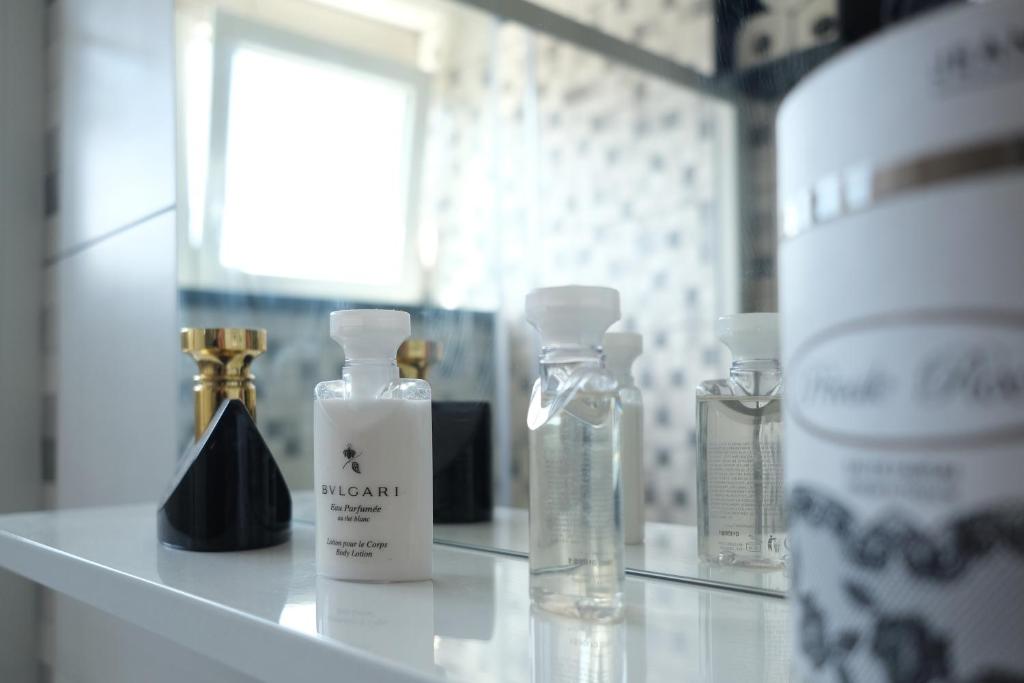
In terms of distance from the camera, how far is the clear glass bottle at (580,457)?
0.41 meters

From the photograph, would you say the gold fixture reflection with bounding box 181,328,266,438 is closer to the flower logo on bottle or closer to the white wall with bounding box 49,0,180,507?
the flower logo on bottle

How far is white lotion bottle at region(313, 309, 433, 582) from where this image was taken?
482 millimetres

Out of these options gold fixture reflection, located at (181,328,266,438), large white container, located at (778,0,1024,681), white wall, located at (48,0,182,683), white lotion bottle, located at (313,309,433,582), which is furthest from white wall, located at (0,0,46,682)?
large white container, located at (778,0,1024,681)

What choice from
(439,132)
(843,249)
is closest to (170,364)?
(439,132)

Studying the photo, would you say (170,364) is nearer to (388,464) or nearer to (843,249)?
(388,464)

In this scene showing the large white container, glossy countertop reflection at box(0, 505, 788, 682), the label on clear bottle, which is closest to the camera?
the large white container

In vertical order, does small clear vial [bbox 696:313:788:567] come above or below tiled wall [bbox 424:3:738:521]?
below

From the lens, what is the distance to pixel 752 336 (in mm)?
A: 502

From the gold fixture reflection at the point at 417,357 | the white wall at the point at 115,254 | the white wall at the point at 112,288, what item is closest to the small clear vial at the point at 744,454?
the gold fixture reflection at the point at 417,357

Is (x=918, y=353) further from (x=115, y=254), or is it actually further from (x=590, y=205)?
(x=115, y=254)

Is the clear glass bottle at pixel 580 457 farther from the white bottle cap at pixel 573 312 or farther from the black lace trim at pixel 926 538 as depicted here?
the black lace trim at pixel 926 538

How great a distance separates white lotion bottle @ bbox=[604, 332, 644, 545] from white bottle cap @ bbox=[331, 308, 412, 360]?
0.14 metres

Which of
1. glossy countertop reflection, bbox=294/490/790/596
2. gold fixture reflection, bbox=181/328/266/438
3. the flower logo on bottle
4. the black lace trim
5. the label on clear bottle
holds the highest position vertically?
gold fixture reflection, bbox=181/328/266/438

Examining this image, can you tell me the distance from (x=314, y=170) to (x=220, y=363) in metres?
0.25
